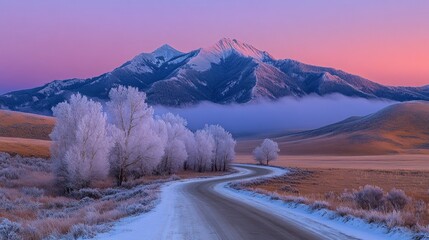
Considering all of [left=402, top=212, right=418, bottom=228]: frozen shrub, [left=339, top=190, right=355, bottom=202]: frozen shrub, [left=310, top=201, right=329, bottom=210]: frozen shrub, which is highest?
[left=402, top=212, right=418, bottom=228]: frozen shrub

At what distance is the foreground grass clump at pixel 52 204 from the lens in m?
14.9

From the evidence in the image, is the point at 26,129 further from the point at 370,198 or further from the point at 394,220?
the point at 394,220

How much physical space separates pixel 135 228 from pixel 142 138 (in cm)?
4120

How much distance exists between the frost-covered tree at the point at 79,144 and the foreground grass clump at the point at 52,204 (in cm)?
230

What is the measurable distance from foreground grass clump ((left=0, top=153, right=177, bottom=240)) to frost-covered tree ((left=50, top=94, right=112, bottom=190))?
2.30 meters

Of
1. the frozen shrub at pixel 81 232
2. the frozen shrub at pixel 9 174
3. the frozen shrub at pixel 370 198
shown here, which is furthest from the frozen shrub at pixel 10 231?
the frozen shrub at pixel 9 174

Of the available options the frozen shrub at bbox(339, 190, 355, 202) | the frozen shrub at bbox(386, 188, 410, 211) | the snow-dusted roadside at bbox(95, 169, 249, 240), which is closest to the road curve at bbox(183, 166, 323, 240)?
the snow-dusted roadside at bbox(95, 169, 249, 240)

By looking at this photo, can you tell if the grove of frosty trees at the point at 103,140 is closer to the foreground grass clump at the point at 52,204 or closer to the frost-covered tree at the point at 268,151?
the foreground grass clump at the point at 52,204

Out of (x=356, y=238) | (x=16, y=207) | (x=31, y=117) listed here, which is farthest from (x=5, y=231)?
(x=31, y=117)

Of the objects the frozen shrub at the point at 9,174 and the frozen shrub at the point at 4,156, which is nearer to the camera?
the frozen shrub at the point at 9,174

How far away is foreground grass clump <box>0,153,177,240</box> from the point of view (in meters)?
14.9

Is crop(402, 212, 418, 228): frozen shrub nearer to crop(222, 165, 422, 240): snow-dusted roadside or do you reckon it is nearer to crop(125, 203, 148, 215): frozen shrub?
crop(222, 165, 422, 240): snow-dusted roadside

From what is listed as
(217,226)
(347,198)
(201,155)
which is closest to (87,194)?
(347,198)

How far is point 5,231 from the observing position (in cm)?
1508
